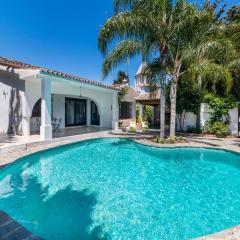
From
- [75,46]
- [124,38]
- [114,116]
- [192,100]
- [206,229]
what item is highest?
[75,46]

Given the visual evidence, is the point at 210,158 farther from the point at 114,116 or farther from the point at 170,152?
the point at 114,116

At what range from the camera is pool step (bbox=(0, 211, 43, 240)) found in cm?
459

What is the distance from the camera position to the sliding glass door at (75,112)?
24406mm

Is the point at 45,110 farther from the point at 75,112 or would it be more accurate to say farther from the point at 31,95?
the point at 75,112

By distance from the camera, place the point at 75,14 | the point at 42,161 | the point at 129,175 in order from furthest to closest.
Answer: the point at 75,14, the point at 42,161, the point at 129,175

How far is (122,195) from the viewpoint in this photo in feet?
25.0

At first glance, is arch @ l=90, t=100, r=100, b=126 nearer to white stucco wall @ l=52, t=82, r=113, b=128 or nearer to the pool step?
white stucco wall @ l=52, t=82, r=113, b=128

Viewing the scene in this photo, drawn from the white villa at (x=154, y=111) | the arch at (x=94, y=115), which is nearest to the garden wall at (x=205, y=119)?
the white villa at (x=154, y=111)

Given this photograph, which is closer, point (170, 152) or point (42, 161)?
point (42, 161)

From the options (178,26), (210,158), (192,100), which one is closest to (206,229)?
(210,158)

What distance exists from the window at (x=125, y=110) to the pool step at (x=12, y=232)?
2418cm

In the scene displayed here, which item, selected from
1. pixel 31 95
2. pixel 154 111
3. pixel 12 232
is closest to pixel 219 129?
pixel 154 111

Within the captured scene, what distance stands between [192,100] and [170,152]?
8032 mm

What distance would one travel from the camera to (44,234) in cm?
520
